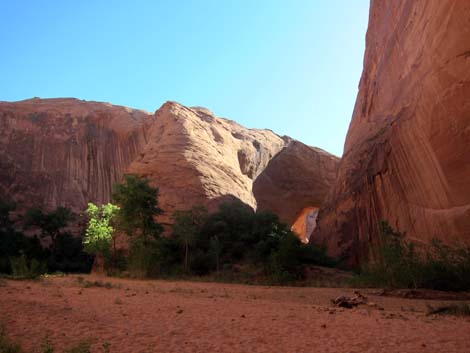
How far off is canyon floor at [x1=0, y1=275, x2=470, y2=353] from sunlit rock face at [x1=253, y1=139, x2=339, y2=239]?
31727 mm

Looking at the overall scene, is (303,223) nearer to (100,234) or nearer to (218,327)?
(100,234)

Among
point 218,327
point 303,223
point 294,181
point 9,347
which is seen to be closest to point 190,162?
point 294,181

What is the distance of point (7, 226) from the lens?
26891 millimetres

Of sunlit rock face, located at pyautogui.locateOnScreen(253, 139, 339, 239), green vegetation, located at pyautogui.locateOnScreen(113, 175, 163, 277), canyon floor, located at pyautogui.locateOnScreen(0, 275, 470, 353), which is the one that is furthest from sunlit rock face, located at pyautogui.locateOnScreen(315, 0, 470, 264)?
sunlit rock face, located at pyautogui.locateOnScreen(253, 139, 339, 239)

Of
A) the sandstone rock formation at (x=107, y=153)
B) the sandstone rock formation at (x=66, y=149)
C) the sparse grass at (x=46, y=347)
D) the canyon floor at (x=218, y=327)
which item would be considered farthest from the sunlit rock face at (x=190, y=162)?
the sparse grass at (x=46, y=347)

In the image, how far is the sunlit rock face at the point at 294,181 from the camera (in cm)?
3994

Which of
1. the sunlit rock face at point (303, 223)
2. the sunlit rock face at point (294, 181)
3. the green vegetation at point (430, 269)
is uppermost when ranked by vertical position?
the sunlit rock face at point (294, 181)

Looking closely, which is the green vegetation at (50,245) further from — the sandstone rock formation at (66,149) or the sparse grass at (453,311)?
the sparse grass at (453,311)

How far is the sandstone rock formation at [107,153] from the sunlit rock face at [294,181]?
10 centimetres

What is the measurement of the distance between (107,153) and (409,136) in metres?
31.9

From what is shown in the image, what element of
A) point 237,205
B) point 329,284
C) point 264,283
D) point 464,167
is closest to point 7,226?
point 237,205

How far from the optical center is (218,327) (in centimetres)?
573

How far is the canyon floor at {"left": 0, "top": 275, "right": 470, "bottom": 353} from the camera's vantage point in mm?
4680

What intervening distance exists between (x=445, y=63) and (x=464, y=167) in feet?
12.8
